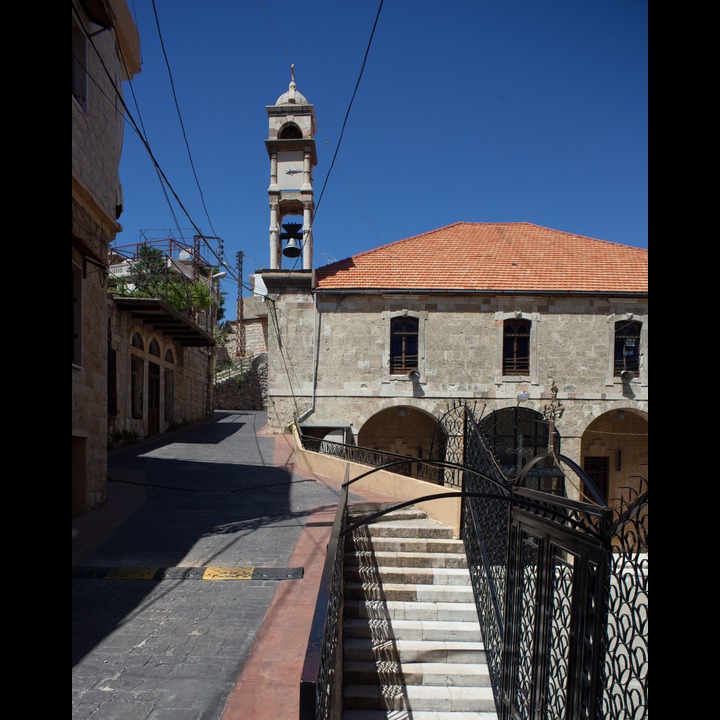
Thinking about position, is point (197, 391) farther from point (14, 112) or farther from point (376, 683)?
point (14, 112)

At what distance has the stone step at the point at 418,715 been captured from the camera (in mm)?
6387

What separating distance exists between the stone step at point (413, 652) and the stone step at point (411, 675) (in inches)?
4.2

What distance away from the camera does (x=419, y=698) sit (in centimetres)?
659

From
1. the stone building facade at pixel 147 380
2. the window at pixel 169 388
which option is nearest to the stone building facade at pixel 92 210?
the stone building facade at pixel 147 380

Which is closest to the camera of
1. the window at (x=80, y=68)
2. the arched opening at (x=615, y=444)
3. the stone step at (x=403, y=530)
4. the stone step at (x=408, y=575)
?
the stone step at (x=408, y=575)

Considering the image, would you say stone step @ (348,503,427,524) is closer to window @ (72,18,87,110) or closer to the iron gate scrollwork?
the iron gate scrollwork

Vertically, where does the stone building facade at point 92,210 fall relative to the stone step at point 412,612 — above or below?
above

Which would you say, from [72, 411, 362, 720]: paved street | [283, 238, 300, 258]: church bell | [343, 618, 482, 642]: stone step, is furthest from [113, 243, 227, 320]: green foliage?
[343, 618, 482, 642]: stone step

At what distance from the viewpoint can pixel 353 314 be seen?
18.6 m

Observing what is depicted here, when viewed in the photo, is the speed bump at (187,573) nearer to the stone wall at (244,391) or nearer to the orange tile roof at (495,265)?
the orange tile roof at (495,265)

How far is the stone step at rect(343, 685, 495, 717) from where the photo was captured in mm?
6539

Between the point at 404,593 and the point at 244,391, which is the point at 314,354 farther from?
the point at 244,391

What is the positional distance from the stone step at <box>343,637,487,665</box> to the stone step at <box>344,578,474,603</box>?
779mm
